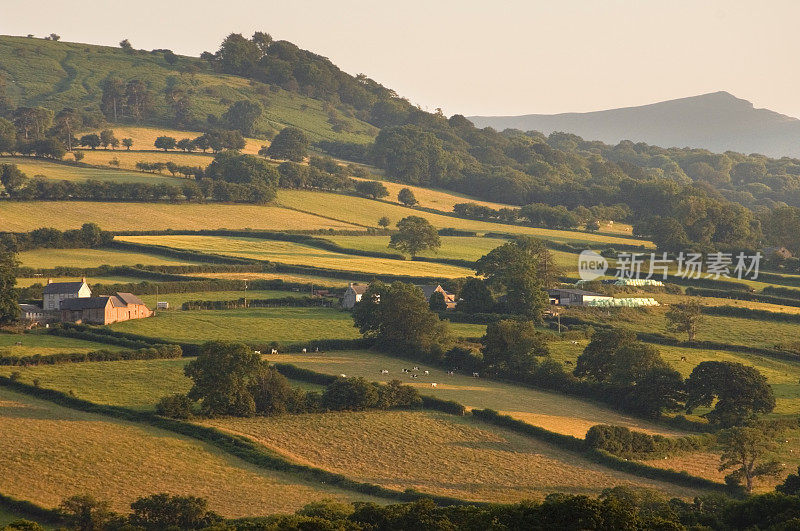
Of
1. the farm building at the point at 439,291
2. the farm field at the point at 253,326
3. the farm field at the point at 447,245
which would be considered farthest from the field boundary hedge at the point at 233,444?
the farm field at the point at 447,245

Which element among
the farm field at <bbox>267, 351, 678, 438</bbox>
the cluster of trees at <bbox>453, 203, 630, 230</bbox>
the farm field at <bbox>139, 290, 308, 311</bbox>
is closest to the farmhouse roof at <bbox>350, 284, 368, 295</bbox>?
the farm field at <bbox>139, 290, 308, 311</bbox>

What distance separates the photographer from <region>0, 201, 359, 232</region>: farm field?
135 metres

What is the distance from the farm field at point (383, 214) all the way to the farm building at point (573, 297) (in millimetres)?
43148

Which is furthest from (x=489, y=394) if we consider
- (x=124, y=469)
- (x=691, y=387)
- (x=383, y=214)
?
(x=383, y=214)

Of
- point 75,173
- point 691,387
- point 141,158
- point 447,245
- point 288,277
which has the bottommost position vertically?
point 691,387

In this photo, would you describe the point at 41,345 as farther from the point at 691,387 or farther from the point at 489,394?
the point at 691,387

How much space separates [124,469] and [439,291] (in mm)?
57403

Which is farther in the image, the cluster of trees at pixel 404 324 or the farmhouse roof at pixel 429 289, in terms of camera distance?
the farmhouse roof at pixel 429 289

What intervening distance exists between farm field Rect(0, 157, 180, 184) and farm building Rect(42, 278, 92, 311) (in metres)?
61.0

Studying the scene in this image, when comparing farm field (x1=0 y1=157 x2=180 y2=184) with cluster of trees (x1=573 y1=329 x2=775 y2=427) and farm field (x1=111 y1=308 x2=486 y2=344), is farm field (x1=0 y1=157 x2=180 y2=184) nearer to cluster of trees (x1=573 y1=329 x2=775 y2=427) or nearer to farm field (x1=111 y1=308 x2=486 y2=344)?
farm field (x1=111 y1=308 x2=486 y2=344)

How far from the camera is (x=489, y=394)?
3078 inches

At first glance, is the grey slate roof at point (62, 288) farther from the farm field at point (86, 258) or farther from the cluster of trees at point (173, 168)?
the cluster of trees at point (173, 168)

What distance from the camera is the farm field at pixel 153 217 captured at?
13500 centimetres

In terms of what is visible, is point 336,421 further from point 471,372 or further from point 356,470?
point 471,372
